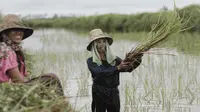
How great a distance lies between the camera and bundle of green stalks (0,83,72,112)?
2.46m

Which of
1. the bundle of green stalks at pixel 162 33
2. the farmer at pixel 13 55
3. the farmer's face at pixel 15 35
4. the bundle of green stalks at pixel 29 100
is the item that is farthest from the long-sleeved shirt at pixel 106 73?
the bundle of green stalks at pixel 29 100

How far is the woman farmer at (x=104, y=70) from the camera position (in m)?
4.42

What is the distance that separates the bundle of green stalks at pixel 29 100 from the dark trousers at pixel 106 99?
1.68 metres

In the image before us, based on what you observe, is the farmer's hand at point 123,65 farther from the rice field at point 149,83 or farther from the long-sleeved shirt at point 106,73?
the rice field at point 149,83

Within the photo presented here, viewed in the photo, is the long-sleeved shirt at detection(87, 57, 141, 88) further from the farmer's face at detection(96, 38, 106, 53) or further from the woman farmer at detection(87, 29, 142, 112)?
the farmer's face at detection(96, 38, 106, 53)

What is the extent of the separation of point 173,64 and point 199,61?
2.35 feet

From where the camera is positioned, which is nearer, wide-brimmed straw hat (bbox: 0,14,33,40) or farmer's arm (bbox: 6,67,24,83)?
farmer's arm (bbox: 6,67,24,83)

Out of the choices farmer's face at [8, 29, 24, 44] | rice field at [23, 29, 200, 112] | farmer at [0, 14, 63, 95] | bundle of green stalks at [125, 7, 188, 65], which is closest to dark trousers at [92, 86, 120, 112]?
rice field at [23, 29, 200, 112]

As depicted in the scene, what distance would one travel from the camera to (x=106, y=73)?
440 cm

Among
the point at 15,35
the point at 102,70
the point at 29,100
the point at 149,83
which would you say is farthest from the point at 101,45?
the point at 149,83

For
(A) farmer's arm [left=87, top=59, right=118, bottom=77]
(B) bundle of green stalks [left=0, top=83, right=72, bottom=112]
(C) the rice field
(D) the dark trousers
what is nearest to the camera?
(B) bundle of green stalks [left=0, top=83, right=72, bottom=112]

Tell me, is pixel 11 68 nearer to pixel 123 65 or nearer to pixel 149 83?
pixel 123 65

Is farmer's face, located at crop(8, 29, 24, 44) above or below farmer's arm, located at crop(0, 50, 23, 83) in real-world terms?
above

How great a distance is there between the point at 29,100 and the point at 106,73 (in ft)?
6.21
